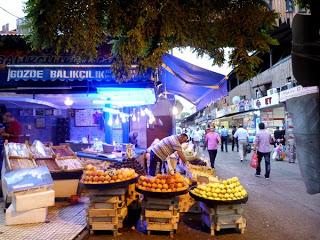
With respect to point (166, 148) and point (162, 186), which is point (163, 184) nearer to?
point (162, 186)

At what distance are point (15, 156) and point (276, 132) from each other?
60.1ft

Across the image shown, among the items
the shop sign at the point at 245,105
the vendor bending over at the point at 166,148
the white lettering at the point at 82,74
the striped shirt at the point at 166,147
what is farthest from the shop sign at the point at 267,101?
Result: the white lettering at the point at 82,74

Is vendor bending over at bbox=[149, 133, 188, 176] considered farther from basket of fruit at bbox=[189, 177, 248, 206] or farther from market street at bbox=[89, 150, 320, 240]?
basket of fruit at bbox=[189, 177, 248, 206]

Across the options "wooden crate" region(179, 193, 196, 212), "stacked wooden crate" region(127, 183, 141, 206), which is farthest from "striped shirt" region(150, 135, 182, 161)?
"stacked wooden crate" region(127, 183, 141, 206)

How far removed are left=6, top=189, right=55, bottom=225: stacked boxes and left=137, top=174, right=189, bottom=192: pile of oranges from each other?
198cm

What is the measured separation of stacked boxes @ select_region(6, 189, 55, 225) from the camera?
6.68 m

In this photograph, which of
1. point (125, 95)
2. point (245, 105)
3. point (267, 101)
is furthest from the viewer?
point (245, 105)

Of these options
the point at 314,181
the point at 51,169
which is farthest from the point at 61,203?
the point at 314,181

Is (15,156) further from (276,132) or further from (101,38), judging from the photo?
(276,132)

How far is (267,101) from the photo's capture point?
2503 centimetres

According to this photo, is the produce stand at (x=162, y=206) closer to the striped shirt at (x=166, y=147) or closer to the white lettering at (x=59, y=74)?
the striped shirt at (x=166, y=147)

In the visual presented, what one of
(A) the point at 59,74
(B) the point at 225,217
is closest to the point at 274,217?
(B) the point at 225,217

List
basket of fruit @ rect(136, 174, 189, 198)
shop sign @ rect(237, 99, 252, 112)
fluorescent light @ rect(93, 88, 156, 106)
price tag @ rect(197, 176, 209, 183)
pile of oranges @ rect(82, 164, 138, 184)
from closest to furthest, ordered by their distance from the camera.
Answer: basket of fruit @ rect(136, 174, 189, 198)
pile of oranges @ rect(82, 164, 138, 184)
price tag @ rect(197, 176, 209, 183)
fluorescent light @ rect(93, 88, 156, 106)
shop sign @ rect(237, 99, 252, 112)

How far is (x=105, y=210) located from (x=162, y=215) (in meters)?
1.13
